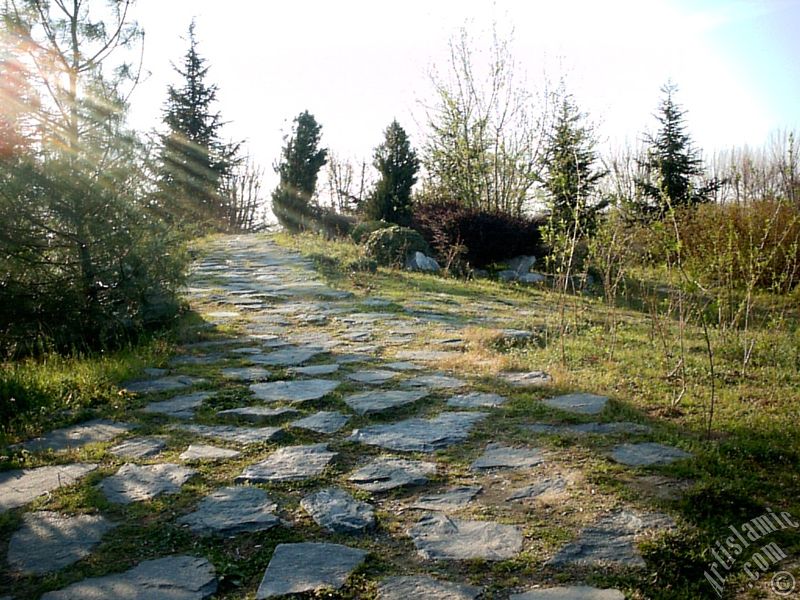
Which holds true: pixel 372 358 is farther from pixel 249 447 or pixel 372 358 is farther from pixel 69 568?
pixel 69 568

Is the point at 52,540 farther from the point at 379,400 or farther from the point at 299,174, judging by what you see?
the point at 299,174

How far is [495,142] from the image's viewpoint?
14305mm

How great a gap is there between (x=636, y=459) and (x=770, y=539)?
66cm

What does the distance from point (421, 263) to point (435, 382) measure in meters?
6.85

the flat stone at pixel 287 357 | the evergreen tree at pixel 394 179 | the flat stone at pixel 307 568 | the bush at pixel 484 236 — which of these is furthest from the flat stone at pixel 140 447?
the evergreen tree at pixel 394 179

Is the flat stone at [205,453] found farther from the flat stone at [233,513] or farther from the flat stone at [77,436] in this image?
the flat stone at [77,436]

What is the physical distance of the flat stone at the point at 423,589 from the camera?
1926mm

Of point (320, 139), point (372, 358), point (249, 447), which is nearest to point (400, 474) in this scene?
point (249, 447)

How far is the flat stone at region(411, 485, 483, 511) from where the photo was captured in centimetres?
251

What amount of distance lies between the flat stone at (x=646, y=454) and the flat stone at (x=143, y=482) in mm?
1791

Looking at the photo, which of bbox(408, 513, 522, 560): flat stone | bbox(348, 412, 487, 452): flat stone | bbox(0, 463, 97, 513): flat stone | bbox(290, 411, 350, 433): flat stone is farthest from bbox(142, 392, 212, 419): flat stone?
bbox(408, 513, 522, 560): flat stone

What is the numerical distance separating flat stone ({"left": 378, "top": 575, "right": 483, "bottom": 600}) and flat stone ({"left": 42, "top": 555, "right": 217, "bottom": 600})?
0.51 meters

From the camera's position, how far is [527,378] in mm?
4184

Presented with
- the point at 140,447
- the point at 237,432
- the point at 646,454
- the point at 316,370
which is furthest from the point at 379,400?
the point at 646,454
